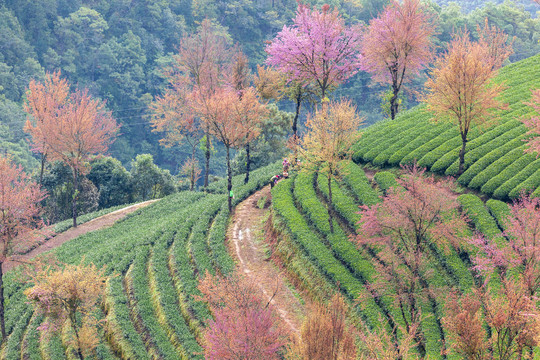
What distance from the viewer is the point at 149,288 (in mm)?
28656

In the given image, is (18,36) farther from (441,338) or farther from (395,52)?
(441,338)

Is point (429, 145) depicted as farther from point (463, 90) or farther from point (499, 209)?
point (499, 209)

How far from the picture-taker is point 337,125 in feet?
96.4

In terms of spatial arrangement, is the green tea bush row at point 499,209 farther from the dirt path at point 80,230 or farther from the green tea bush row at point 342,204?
the dirt path at point 80,230

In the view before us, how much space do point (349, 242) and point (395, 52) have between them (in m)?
20.0

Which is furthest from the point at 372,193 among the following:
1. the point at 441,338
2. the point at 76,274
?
the point at 76,274

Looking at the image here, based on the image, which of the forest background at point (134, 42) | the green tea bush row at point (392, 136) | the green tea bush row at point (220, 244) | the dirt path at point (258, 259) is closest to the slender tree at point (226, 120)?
the green tea bush row at point (220, 244)

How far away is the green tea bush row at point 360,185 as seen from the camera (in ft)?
105

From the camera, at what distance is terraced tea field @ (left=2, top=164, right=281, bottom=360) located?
82.3 feet

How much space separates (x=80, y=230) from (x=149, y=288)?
638 inches

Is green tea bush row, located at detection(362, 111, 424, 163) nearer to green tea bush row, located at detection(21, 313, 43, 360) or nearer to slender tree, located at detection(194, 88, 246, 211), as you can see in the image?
slender tree, located at detection(194, 88, 246, 211)

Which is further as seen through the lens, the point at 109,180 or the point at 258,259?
the point at 109,180

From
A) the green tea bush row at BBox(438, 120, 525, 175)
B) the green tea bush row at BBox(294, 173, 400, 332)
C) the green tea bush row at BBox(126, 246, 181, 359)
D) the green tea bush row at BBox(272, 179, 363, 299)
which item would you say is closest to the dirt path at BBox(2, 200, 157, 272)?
the green tea bush row at BBox(126, 246, 181, 359)

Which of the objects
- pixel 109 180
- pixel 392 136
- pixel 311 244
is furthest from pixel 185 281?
pixel 109 180
